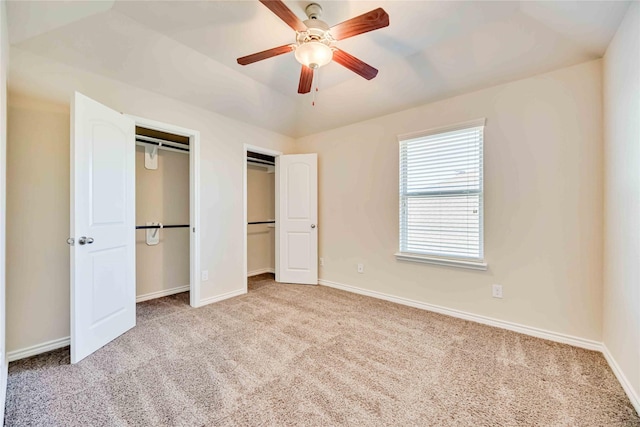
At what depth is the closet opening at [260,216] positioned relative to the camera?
4648mm

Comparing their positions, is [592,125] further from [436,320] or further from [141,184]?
[141,184]

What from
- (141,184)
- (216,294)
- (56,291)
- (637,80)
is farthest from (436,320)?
(141,184)

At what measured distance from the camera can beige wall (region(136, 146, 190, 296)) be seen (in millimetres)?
3464

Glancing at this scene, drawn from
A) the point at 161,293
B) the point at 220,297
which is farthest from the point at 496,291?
the point at 161,293

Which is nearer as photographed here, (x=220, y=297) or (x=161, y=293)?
(x=220, y=297)

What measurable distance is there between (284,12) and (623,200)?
248 centimetres

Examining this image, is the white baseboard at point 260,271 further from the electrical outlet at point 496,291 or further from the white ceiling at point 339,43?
the electrical outlet at point 496,291

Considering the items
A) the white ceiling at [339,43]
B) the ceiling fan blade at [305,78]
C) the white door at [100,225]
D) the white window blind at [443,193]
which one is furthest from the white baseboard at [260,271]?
the ceiling fan blade at [305,78]

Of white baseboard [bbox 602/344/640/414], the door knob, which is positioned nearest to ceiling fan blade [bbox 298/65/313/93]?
the door knob

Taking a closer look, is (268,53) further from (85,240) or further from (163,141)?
(163,141)

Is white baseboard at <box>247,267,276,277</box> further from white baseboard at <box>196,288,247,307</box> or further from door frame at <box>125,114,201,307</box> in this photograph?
door frame at <box>125,114,201,307</box>

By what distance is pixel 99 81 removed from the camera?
8.13 ft

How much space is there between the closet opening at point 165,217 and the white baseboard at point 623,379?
3.61 metres

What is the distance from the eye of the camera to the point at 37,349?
2137 millimetres
